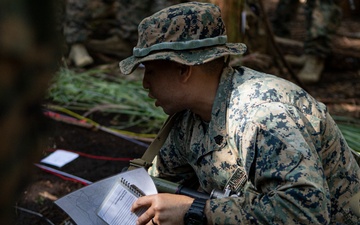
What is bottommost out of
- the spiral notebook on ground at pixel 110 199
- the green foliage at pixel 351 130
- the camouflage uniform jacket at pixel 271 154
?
the green foliage at pixel 351 130

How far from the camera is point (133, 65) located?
1763mm

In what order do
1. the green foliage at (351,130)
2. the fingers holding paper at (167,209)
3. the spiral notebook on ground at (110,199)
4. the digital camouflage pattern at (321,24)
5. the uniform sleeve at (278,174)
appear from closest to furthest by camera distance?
1. the uniform sleeve at (278,174)
2. the fingers holding paper at (167,209)
3. the spiral notebook on ground at (110,199)
4. the green foliage at (351,130)
5. the digital camouflage pattern at (321,24)

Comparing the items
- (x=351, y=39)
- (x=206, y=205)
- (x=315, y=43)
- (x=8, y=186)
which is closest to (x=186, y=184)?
(x=206, y=205)

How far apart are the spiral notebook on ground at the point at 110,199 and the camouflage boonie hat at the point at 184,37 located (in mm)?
A: 379

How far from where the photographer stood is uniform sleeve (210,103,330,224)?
58.6 inches

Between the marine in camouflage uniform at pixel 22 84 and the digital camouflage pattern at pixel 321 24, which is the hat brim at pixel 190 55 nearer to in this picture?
the marine in camouflage uniform at pixel 22 84

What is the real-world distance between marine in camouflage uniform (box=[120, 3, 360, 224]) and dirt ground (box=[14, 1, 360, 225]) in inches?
21.7

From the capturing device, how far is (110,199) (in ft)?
6.43

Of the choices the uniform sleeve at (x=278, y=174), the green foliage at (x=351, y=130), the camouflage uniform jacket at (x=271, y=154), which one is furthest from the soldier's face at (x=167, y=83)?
the green foliage at (x=351, y=130)

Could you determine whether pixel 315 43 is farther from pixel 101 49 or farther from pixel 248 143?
pixel 248 143

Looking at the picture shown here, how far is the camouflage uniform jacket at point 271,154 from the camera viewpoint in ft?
4.91

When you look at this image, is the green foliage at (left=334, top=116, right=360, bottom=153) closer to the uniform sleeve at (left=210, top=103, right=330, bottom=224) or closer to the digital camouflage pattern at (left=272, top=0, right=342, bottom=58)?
the digital camouflage pattern at (left=272, top=0, right=342, bottom=58)

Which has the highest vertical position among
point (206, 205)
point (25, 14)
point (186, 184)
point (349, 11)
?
point (25, 14)

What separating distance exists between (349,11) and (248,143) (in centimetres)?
739
